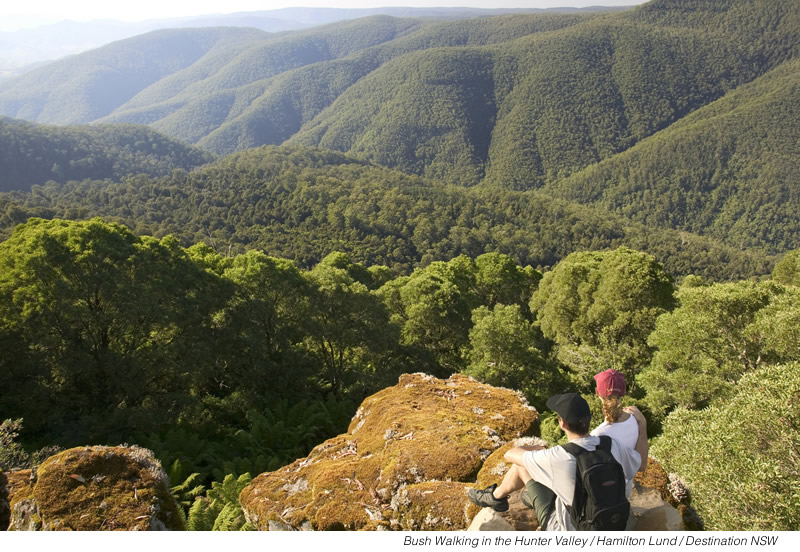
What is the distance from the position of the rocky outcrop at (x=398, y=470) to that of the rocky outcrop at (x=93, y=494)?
1614 mm

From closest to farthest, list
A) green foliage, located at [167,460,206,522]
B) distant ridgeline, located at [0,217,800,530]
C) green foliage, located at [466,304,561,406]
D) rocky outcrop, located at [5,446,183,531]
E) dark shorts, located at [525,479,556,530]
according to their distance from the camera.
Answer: dark shorts, located at [525,479,556,530] → rocky outcrop, located at [5,446,183,531] → distant ridgeline, located at [0,217,800,530] → green foliage, located at [167,460,206,522] → green foliage, located at [466,304,561,406]

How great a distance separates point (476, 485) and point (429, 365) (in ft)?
58.9

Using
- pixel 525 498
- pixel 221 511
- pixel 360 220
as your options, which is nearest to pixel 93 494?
pixel 221 511

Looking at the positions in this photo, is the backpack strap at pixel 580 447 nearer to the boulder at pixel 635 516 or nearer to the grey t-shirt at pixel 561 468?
the grey t-shirt at pixel 561 468

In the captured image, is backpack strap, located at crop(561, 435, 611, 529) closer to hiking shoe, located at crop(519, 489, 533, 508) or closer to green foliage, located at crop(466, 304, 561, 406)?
hiking shoe, located at crop(519, 489, 533, 508)

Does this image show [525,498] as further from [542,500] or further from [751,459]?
[751,459]

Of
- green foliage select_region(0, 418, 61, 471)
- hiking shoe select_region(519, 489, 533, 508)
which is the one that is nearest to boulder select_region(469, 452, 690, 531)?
hiking shoe select_region(519, 489, 533, 508)

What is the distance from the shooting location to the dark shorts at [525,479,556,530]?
519 cm

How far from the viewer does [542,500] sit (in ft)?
17.2

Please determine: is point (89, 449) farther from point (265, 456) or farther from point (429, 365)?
point (429, 365)

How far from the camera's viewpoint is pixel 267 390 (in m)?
20.1

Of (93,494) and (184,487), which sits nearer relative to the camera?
(93,494)

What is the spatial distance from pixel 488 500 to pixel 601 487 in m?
1.69

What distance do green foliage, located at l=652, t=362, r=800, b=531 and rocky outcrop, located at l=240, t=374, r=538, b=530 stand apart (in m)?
3.05
